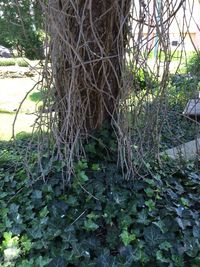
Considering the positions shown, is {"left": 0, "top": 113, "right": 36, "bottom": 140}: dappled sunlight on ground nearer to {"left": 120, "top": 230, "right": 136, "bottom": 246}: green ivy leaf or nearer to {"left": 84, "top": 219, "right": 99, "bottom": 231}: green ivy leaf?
{"left": 84, "top": 219, "right": 99, "bottom": 231}: green ivy leaf

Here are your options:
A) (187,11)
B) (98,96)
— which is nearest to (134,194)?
(98,96)

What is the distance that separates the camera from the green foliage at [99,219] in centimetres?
148

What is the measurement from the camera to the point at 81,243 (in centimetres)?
155

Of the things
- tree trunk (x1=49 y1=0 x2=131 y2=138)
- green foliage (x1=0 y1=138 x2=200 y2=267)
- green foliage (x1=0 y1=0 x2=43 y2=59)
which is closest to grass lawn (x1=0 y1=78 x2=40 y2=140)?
green foliage (x1=0 y1=0 x2=43 y2=59)

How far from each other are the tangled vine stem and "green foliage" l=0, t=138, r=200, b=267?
5.1 inches

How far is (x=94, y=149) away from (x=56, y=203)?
416mm

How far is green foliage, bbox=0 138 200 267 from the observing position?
148cm

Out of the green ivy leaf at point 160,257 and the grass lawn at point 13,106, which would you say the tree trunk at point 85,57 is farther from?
the grass lawn at point 13,106

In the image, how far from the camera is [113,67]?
175 cm

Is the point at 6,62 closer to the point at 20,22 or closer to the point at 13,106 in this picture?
the point at 13,106

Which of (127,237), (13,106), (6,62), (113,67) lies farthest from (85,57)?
(6,62)

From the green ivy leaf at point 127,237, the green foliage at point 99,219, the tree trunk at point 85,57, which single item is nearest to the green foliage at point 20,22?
the tree trunk at point 85,57

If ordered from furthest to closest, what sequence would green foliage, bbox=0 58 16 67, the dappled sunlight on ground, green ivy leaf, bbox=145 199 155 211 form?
1. green foliage, bbox=0 58 16 67
2. the dappled sunlight on ground
3. green ivy leaf, bbox=145 199 155 211

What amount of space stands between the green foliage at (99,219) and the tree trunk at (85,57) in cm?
25
